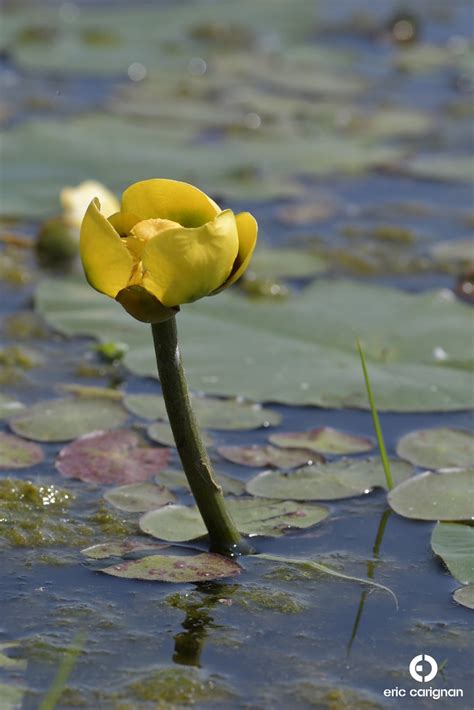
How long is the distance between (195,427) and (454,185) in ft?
9.10

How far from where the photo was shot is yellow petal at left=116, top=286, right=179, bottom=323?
1566mm

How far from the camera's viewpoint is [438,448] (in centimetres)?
235

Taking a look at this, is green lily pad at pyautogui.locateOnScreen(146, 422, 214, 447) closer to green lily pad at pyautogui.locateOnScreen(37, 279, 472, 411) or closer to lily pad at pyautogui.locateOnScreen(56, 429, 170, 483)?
lily pad at pyautogui.locateOnScreen(56, 429, 170, 483)

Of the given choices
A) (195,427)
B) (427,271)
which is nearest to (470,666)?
(195,427)

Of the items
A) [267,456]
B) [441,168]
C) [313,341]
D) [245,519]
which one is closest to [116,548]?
[245,519]

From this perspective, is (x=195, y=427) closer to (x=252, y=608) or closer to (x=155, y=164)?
(x=252, y=608)

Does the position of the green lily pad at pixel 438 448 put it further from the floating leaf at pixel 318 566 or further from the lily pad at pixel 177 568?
the lily pad at pixel 177 568

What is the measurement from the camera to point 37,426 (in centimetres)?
242

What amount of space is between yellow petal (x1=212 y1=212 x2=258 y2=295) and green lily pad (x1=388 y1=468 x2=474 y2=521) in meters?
0.66

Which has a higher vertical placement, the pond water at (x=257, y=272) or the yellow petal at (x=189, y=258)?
the yellow petal at (x=189, y=258)

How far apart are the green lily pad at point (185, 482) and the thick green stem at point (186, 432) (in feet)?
0.98

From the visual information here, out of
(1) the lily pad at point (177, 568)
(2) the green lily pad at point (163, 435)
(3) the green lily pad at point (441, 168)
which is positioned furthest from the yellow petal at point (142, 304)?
(3) the green lily pad at point (441, 168)

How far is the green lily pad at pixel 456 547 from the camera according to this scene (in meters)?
1.89

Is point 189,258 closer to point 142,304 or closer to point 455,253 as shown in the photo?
point 142,304
